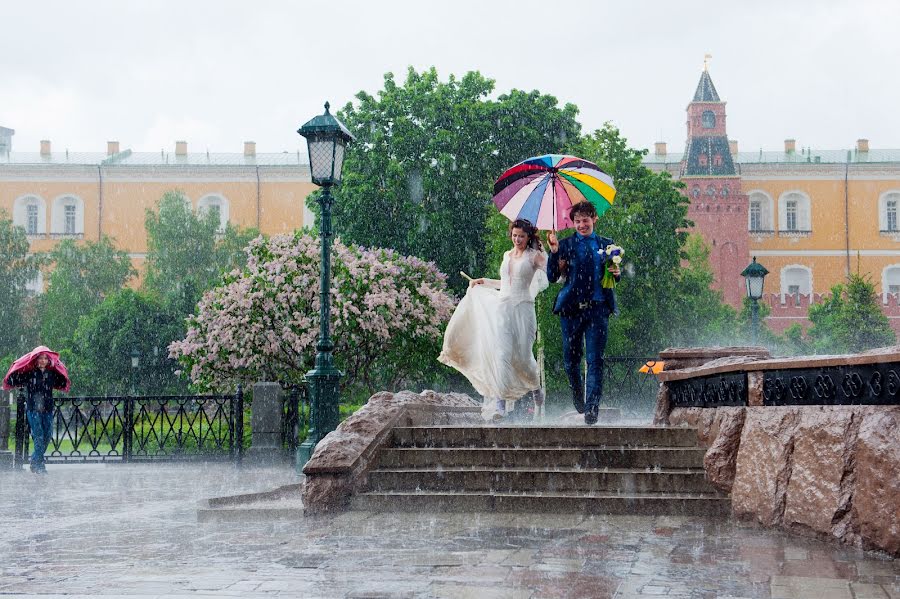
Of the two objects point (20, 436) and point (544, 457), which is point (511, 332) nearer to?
point (544, 457)

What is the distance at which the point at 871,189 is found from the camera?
67.2 metres

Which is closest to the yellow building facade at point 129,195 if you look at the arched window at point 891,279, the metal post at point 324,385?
the arched window at point 891,279

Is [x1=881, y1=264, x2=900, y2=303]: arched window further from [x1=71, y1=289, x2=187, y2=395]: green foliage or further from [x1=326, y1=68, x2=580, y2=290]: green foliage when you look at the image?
[x1=71, y1=289, x2=187, y2=395]: green foliage

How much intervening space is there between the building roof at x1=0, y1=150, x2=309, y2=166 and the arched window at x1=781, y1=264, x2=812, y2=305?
1218 inches

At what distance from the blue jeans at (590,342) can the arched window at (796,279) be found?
193ft

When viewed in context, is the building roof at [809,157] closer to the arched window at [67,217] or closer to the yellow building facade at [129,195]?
the yellow building facade at [129,195]

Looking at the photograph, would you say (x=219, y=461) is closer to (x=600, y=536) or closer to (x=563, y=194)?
(x=563, y=194)

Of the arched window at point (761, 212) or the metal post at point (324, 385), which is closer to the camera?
the metal post at point (324, 385)

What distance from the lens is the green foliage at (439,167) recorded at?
3120cm

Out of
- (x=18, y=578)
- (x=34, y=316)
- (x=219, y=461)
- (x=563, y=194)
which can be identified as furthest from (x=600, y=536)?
(x=34, y=316)

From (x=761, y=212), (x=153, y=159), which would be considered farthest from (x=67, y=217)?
(x=761, y=212)

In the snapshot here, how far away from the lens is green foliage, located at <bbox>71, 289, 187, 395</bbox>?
135ft

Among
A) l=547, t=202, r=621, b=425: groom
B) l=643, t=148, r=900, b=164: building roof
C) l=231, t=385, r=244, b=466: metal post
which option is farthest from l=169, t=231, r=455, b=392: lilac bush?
l=643, t=148, r=900, b=164: building roof

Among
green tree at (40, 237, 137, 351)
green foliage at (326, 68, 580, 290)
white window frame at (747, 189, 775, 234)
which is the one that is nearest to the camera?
green foliage at (326, 68, 580, 290)
